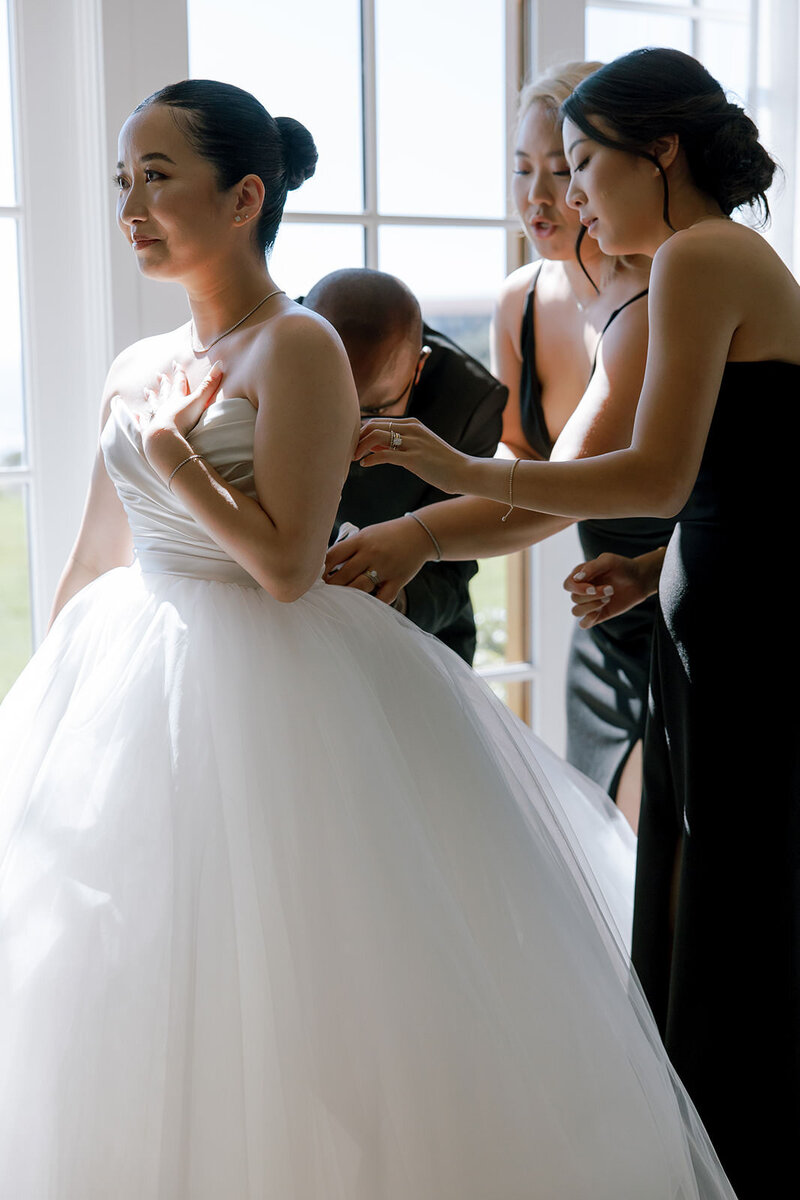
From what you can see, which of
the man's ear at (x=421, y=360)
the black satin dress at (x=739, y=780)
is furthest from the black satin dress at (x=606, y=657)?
the black satin dress at (x=739, y=780)

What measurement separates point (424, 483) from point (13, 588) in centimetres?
82

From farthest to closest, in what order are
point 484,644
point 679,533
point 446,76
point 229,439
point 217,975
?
point 484,644, point 446,76, point 679,533, point 229,439, point 217,975

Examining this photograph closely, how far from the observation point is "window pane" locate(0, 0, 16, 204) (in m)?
1.93

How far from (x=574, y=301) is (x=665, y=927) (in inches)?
41.7

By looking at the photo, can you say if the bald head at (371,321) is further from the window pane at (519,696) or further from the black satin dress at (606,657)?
the window pane at (519,696)

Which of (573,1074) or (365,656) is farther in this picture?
(365,656)

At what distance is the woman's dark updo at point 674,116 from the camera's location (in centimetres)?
145

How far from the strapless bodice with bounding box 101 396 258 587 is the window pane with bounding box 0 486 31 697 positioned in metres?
0.59

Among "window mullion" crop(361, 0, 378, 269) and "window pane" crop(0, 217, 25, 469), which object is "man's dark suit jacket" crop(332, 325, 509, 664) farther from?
"window pane" crop(0, 217, 25, 469)

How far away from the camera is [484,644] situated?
8.54ft

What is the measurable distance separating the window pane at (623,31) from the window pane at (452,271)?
1.52 feet

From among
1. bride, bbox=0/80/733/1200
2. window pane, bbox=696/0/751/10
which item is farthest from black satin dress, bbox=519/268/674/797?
window pane, bbox=696/0/751/10

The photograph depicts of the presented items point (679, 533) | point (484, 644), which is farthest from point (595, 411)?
point (484, 644)

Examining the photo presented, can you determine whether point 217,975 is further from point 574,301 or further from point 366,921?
point 574,301
